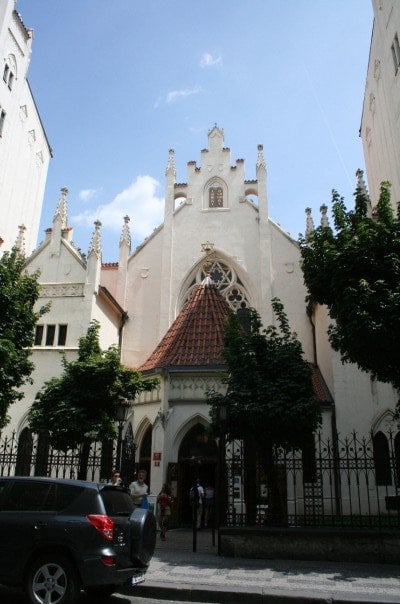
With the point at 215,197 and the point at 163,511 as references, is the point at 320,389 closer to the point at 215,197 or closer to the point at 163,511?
the point at 163,511

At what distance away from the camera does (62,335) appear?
72.3 feet

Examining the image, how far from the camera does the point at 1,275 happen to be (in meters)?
14.4

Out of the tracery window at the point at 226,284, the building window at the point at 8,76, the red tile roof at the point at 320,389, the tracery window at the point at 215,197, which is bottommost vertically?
the red tile roof at the point at 320,389

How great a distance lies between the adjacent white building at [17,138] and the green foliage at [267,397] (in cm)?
1803

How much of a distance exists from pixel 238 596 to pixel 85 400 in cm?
854

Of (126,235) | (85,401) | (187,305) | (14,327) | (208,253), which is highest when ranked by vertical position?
(126,235)

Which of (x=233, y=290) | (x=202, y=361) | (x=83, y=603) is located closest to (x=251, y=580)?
(x=83, y=603)

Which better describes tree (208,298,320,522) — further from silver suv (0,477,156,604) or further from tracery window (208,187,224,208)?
tracery window (208,187,224,208)

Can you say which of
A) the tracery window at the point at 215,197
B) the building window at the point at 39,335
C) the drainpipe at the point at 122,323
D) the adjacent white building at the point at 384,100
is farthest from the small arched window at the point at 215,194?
the building window at the point at 39,335

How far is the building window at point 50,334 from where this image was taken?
2197cm

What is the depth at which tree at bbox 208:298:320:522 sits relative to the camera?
12.6 metres

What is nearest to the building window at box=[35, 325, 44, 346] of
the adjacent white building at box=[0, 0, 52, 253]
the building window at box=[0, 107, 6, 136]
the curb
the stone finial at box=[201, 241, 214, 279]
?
the adjacent white building at box=[0, 0, 52, 253]

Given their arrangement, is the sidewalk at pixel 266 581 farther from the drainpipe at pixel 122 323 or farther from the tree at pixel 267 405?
the drainpipe at pixel 122 323

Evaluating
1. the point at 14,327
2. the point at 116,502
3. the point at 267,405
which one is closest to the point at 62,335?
the point at 14,327
